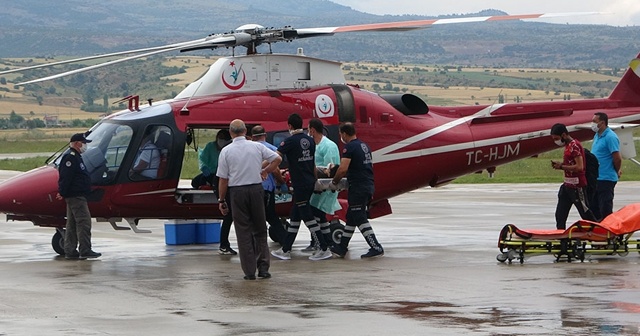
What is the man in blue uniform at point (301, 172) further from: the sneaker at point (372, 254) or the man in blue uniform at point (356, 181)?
the sneaker at point (372, 254)

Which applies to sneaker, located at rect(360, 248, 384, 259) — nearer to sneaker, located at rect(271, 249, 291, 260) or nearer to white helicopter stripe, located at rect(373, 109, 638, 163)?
sneaker, located at rect(271, 249, 291, 260)

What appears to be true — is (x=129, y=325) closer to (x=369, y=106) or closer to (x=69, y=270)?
(x=69, y=270)

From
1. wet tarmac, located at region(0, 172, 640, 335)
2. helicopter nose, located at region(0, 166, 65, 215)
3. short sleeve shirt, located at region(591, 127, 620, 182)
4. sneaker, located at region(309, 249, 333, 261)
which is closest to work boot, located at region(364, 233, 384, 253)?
wet tarmac, located at region(0, 172, 640, 335)

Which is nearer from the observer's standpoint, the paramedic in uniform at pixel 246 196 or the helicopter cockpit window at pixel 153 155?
the paramedic in uniform at pixel 246 196

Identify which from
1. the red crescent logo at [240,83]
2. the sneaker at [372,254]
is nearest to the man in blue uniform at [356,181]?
the sneaker at [372,254]

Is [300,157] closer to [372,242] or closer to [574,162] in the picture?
[372,242]

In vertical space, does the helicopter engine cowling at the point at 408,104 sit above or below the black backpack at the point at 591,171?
above

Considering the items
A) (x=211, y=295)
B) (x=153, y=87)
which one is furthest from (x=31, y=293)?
(x=153, y=87)

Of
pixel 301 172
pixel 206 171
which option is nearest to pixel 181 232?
pixel 206 171

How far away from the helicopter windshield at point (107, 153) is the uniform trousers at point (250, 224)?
310cm

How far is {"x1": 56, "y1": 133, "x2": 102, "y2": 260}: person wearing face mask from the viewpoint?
14297 millimetres

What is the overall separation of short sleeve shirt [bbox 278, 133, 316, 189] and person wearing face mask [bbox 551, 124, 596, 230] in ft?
10.0

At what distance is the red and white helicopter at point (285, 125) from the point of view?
15.0 m

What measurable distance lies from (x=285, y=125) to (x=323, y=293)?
512 cm
